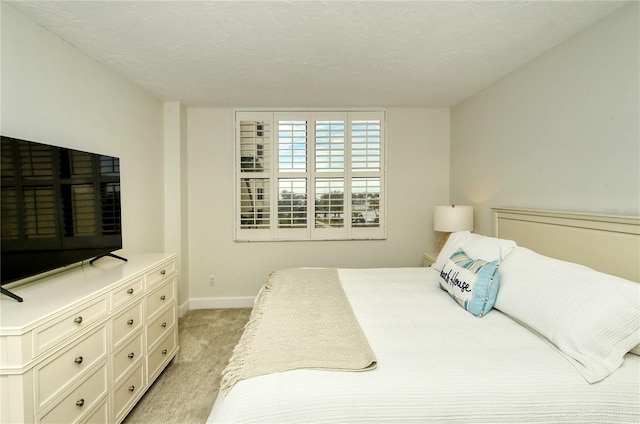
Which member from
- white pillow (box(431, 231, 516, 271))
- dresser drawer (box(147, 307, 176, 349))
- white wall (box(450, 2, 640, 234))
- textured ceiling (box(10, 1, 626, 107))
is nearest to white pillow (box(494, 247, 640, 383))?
white pillow (box(431, 231, 516, 271))

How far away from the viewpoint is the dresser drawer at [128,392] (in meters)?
1.63

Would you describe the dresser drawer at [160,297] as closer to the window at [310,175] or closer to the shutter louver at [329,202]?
the window at [310,175]

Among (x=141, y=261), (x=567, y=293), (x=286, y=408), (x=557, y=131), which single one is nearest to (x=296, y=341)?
(x=286, y=408)

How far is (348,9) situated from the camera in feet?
5.35

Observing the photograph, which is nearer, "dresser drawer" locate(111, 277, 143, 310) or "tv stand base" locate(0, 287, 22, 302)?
"tv stand base" locate(0, 287, 22, 302)

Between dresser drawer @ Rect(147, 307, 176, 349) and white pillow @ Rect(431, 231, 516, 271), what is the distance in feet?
6.86

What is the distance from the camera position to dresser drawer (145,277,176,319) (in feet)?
6.46

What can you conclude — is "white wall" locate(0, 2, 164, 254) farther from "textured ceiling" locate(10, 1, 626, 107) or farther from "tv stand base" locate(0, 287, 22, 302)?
"tv stand base" locate(0, 287, 22, 302)

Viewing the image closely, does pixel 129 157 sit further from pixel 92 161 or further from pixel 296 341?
→ pixel 296 341

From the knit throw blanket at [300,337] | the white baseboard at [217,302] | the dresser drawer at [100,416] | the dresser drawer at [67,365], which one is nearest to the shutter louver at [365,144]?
the knit throw blanket at [300,337]

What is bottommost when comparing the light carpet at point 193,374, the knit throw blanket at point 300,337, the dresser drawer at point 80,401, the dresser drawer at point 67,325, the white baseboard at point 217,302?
the light carpet at point 193,374

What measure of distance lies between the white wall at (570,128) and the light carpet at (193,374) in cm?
265

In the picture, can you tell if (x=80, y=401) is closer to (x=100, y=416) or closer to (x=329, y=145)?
(x=100, y=416)

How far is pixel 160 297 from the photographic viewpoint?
6.89 feet
